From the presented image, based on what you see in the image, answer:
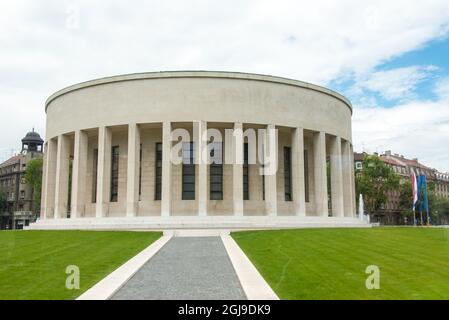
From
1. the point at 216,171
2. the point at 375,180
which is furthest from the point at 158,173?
the point at 375,180

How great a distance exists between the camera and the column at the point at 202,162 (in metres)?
32.7

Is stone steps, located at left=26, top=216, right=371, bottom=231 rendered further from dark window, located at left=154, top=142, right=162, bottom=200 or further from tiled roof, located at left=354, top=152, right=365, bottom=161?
tiled roof, located at left=354, top=152, right=365, bottom=161

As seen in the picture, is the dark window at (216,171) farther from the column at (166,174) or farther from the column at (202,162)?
the column at (166,174)

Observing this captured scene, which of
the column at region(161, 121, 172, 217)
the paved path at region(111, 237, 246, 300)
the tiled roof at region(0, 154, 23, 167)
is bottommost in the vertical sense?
the paved path at region(111, 237, 246, 300)

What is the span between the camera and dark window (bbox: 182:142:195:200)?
3625cm

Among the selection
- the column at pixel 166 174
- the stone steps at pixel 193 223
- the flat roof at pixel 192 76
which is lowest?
the stone steps at pixel 193 223

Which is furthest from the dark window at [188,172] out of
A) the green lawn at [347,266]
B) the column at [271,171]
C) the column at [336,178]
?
the green lawn at [347,266]

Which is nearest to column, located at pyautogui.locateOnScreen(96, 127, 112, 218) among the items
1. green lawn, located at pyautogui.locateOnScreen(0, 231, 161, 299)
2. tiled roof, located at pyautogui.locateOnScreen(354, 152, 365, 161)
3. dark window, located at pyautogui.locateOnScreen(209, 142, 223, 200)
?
dark window, located at pyautogui.locateOnScreen(209, 142, 223, 200)

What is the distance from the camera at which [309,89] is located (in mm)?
38250

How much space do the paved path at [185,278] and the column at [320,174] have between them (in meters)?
22.4

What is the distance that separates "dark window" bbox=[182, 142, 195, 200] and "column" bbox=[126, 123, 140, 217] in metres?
3.72

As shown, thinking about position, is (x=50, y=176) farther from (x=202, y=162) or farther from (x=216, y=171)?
(x=202, y=162)
